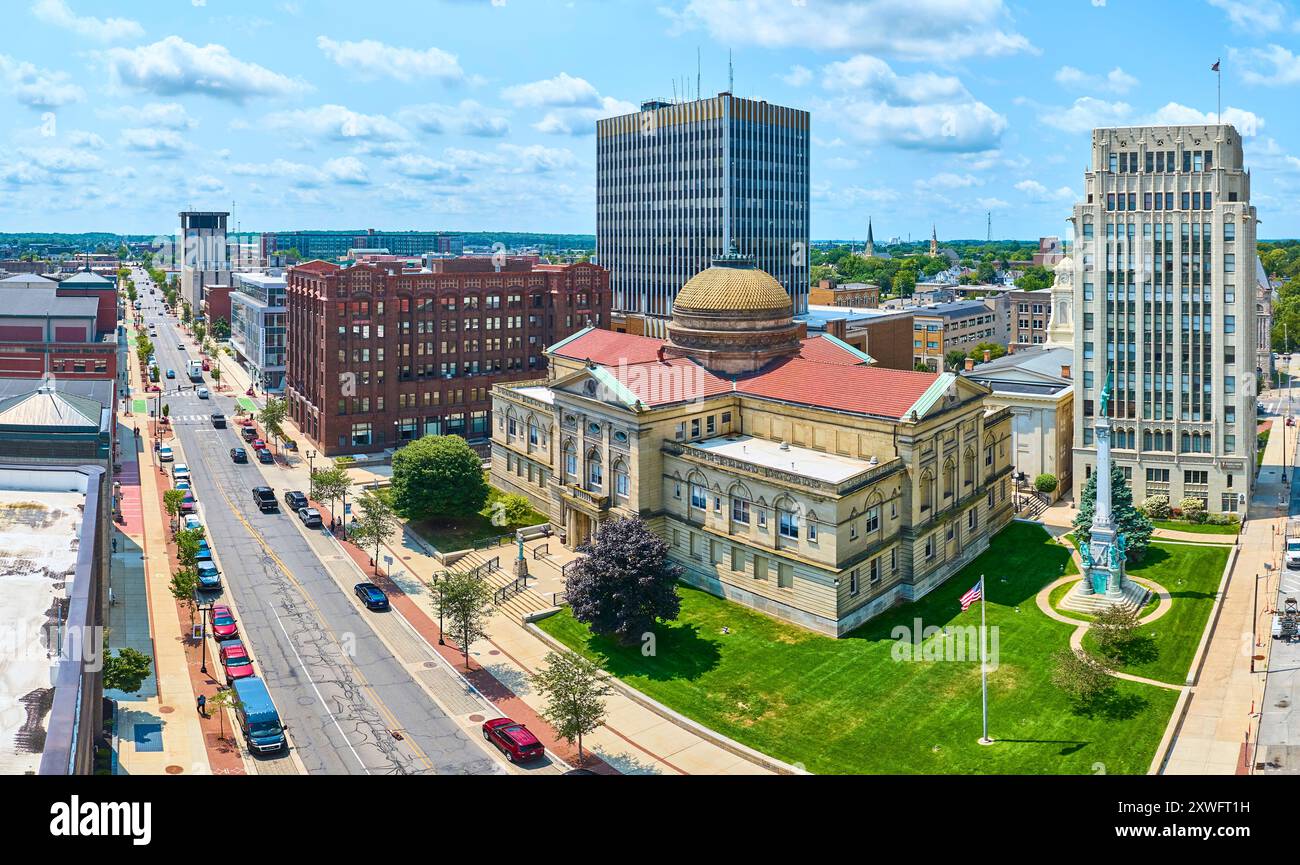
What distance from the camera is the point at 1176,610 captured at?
7106cm

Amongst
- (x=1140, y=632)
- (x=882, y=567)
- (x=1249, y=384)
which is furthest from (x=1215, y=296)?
(x=882, y=567)

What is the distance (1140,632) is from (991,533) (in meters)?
20.0

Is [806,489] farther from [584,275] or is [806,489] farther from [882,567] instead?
[584,275]

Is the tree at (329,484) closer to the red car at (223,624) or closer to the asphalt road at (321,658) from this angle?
the asphalt road at (321,658)

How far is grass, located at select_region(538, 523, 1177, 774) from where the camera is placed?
53.2 m

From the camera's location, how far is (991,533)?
3418 inches

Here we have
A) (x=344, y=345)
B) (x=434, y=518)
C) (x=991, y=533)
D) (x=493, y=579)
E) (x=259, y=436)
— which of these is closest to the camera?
(x=493, y=579)

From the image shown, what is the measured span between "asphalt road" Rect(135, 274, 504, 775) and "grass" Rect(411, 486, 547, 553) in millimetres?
7684

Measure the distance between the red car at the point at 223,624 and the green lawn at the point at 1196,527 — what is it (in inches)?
2855

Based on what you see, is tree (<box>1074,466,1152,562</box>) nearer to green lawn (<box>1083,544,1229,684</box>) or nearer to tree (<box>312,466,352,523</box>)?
green lawn (<box>1083,544,1229,684</box>)

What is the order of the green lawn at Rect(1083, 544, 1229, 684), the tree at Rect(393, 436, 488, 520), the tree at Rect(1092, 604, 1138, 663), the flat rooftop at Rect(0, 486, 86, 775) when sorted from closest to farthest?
→ 1. the flat rooftop at Rect(0, 486, 86, 775)
2. the green lawn at Rect(1083, 544, 1229, 684)
3. the tree at Rect(1092, 604, 1138, 663)
4. the tree at Rect(393, 436, 488, 520)

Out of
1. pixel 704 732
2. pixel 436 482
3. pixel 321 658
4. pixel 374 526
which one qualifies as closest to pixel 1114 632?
pixel 704 732

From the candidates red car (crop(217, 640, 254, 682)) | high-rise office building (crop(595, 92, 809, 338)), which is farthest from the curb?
high-rise office building (crop(595, 92, 809, 338))

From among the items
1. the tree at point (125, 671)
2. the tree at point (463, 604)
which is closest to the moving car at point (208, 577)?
the tree at point (463, 604)
